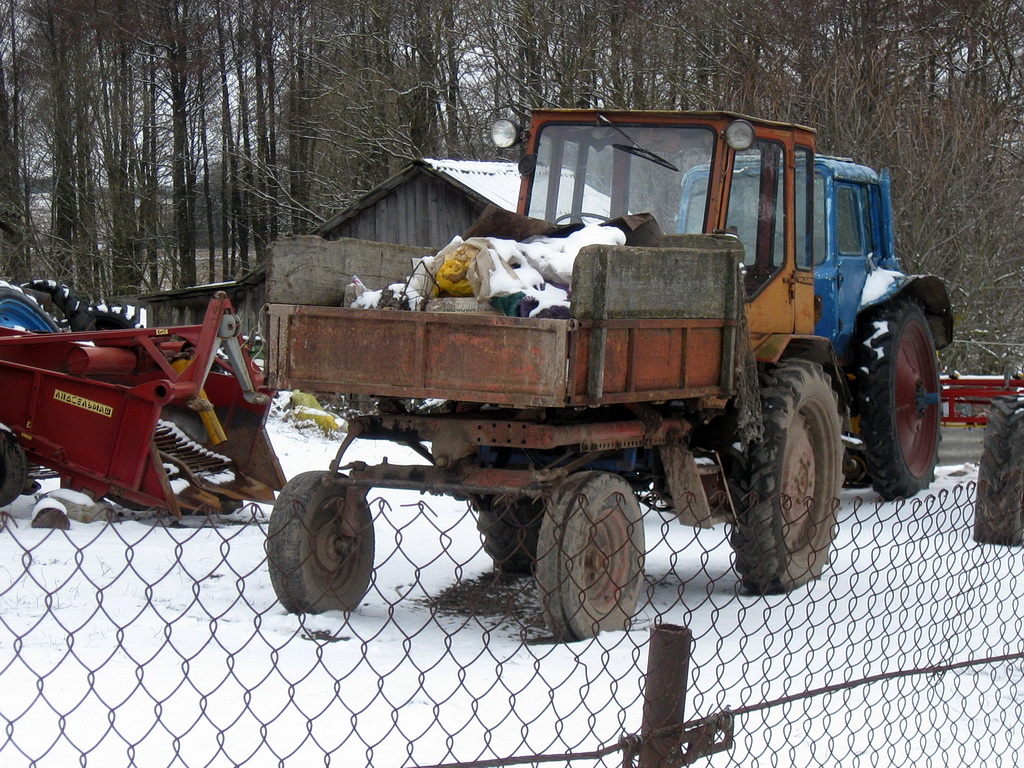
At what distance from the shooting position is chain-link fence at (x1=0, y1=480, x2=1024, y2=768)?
3.66 m

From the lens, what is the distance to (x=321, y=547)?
18.9ft

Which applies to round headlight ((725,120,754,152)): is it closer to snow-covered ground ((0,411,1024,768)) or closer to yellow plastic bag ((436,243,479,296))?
yellow plastic bag ((436,243,479,296))

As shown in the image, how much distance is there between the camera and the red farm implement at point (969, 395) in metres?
10.2

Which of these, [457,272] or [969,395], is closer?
[457,272]

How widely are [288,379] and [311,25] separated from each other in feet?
88.0

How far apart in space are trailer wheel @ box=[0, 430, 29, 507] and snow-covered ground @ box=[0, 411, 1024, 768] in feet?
1.54

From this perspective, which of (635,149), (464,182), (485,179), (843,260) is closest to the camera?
(635,149)

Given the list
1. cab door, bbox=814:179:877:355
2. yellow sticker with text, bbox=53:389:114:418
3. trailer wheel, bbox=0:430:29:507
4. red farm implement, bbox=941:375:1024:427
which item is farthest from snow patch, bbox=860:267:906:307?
trailer wheel, bbox=0:430:29:507

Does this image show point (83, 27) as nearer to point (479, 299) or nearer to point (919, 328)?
point (919, 328)

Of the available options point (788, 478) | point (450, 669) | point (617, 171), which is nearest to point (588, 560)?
point (450, 669)

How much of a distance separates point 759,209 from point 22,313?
7236 mm

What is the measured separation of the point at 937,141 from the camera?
14930 millimetres

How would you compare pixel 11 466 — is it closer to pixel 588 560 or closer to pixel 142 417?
pixel 142 417

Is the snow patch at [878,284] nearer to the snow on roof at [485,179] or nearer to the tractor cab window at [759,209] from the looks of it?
the tractor cab window at [759,209]
